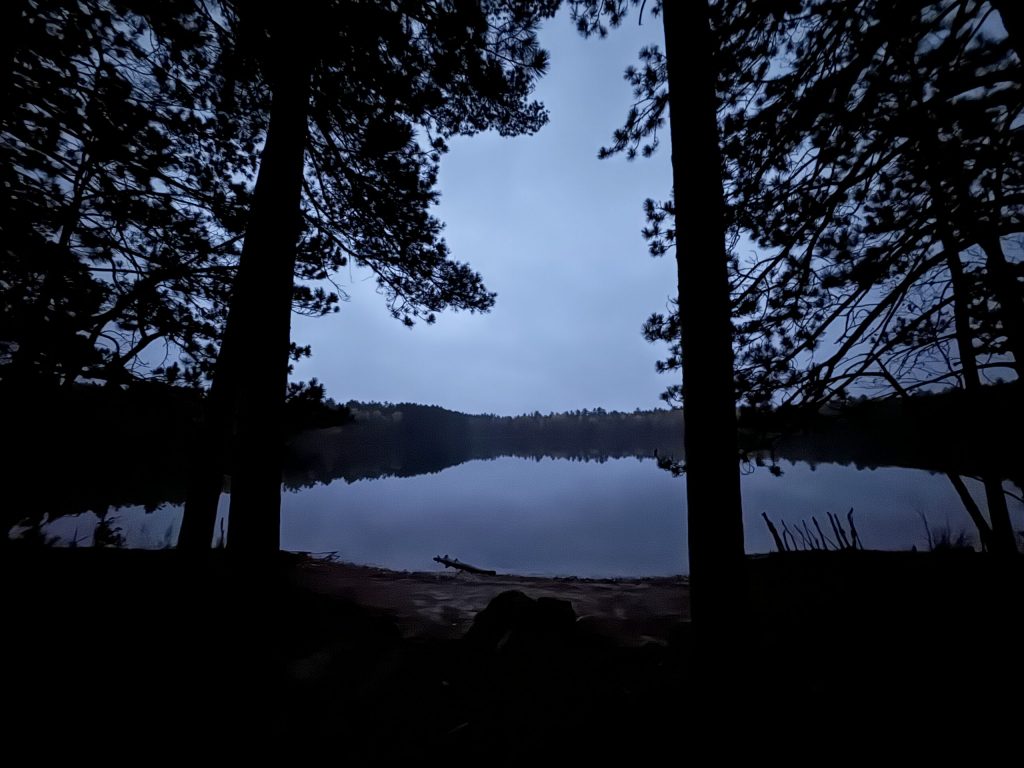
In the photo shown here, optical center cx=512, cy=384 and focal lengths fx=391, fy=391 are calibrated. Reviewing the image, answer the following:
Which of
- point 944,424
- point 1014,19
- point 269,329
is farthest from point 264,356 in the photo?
point 944,424

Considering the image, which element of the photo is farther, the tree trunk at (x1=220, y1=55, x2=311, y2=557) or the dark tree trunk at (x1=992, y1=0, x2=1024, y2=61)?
the tree trunk at (x1=220, y1=55, x2=311, y2=557)

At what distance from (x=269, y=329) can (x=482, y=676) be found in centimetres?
380

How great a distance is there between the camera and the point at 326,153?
18.9ft

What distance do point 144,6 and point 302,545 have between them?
58.1ft

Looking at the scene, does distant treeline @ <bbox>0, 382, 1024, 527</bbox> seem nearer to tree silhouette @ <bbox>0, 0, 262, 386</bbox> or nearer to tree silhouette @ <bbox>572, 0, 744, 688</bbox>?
tree silhouette @ <bbox>0, 0, 262, 386</bbox>

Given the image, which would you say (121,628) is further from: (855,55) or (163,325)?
(855,55)

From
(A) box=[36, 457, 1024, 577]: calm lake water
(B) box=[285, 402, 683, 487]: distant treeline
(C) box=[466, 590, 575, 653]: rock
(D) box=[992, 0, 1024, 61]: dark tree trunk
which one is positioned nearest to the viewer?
(D) box=[992, 0, 1024, 61]: dark tree trunk

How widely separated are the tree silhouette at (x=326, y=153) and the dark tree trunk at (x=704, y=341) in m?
3.37

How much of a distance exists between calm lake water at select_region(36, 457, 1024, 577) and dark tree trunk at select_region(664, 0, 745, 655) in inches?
465

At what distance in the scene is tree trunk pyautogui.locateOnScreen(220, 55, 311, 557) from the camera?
152 inches

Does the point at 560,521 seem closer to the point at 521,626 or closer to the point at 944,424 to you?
the point at 944,424

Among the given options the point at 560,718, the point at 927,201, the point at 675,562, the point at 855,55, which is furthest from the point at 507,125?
the point at 675,562

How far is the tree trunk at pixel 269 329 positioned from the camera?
3861mm

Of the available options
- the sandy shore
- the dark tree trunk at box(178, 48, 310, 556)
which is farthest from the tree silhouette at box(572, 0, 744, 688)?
the dark tree trunk at box(178, 48, 310, 556)
